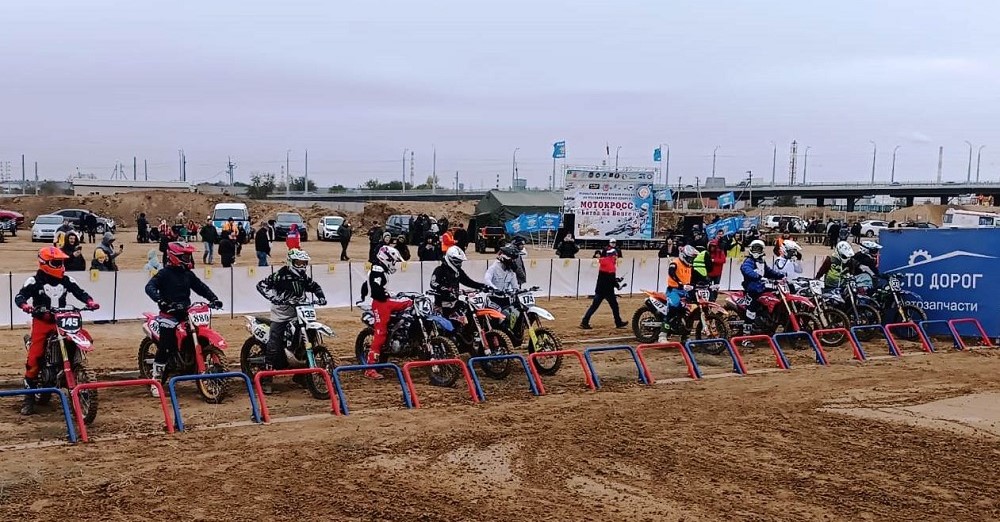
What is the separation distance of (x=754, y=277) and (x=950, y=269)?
4.55 metres

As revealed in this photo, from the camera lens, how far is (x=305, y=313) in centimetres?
1005

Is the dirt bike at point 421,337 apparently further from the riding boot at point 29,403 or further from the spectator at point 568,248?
the spectator at point 568,248

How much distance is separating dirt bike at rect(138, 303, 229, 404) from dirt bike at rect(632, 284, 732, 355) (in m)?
7.09

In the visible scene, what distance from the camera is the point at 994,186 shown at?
8662 centimetres

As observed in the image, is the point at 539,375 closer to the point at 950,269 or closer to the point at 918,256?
the point at 918,256

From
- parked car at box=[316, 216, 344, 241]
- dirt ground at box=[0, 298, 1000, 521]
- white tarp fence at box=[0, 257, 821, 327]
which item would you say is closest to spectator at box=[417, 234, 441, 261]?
white tarp fence at box=[0, 257, 821, 327]

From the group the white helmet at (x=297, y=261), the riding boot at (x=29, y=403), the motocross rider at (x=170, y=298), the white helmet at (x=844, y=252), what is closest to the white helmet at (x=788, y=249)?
the white helmet at (x=844, y=252)

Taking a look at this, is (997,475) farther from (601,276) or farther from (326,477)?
(601,276)

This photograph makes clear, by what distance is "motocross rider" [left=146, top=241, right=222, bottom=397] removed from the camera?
9812 millimetres

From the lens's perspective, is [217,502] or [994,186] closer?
[217,502]

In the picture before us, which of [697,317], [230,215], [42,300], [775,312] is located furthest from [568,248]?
[42,300]

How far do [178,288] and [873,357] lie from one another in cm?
1055

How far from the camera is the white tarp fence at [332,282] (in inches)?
636

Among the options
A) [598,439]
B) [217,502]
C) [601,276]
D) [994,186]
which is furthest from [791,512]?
[994,186]
